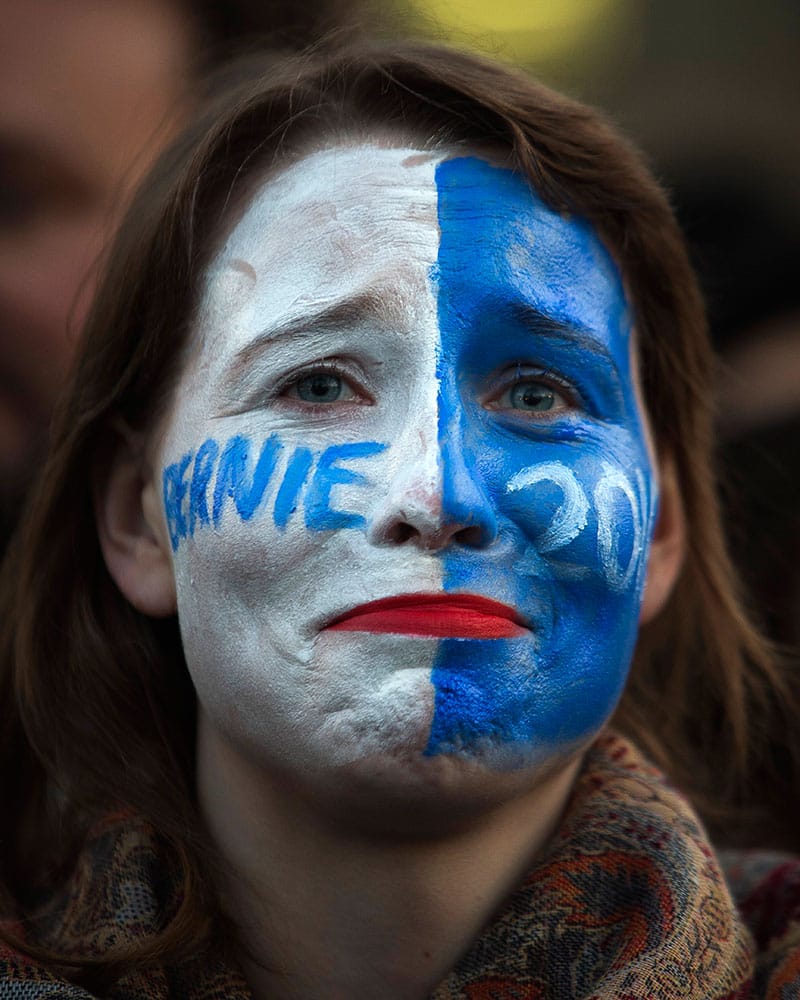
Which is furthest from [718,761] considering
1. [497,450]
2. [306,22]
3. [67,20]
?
[67,20]

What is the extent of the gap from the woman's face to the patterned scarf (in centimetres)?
24

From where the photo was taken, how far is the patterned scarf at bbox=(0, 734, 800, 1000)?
2020mm

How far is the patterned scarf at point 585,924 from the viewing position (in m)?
2.02

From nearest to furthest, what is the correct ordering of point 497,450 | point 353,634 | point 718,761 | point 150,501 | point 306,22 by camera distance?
point 353,634, point 497,450, point 150,501, point 718,761, point 306,22

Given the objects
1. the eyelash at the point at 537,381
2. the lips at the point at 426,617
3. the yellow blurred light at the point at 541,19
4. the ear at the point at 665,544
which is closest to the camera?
the lips at the point at 426,617

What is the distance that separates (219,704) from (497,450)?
57 centimetres

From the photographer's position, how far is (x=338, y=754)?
74.7 inches

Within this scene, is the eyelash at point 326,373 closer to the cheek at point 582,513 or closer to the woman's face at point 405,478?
the woman's face at point 405,478

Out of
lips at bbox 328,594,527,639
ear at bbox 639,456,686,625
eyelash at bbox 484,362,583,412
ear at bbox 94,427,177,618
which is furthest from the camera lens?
ear at bbox 639,456,686,625

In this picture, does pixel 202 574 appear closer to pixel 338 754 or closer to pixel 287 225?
pixel 338 754

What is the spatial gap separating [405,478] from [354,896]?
2.21ft

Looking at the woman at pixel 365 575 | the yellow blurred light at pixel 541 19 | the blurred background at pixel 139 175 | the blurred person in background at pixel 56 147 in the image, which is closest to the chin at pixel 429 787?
the woman at pixel 365 575

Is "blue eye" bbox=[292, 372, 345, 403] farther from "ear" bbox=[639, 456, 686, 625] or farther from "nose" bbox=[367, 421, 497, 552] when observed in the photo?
"ear" bbox=[639, 456, 686, 625]

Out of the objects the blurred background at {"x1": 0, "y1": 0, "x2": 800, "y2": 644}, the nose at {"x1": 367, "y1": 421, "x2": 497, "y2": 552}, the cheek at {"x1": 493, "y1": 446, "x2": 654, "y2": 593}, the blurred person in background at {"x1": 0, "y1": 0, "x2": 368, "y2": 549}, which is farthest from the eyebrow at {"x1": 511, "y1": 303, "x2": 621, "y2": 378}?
the blurred person in background at {"x1": 0, "y1": 0, "x2": 368, "y2": 549}
